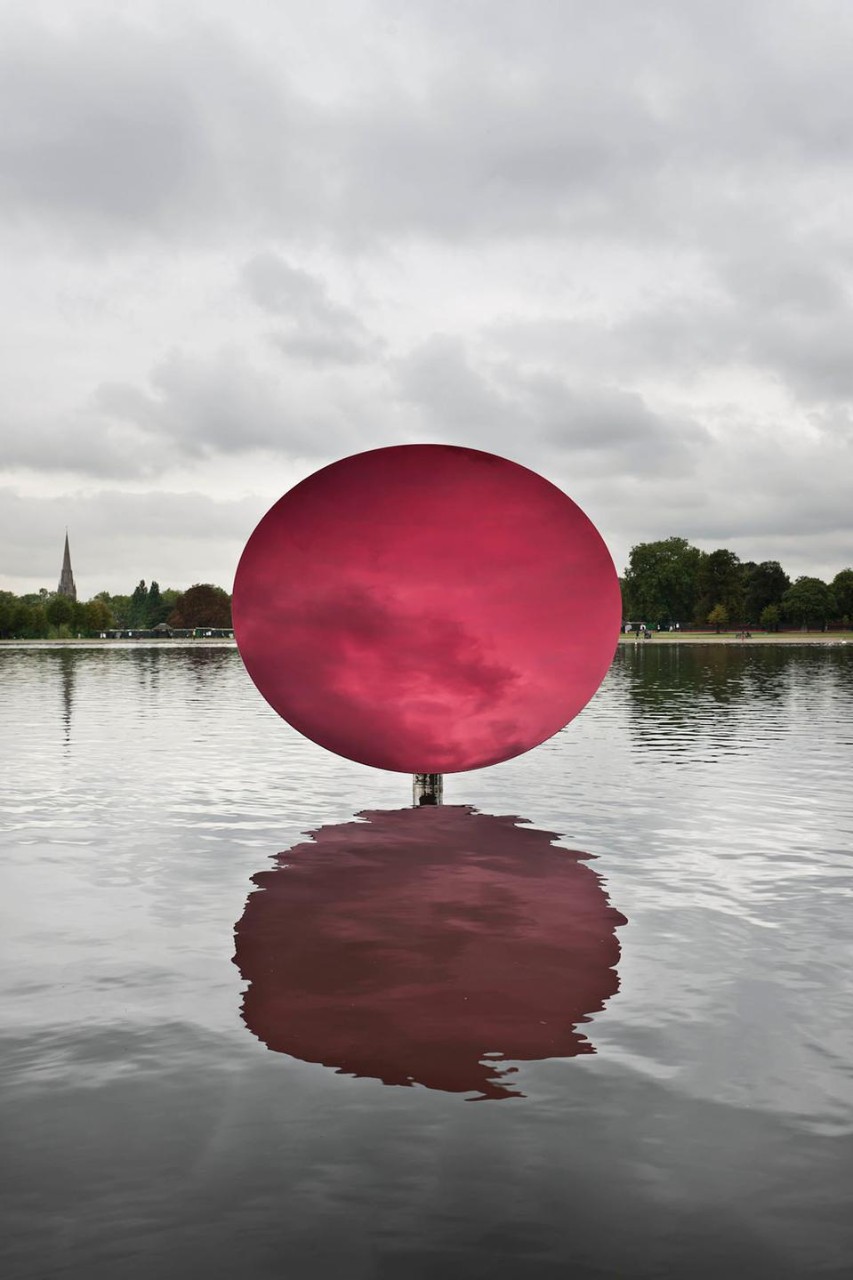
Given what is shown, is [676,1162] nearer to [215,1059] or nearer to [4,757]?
[215,1059]

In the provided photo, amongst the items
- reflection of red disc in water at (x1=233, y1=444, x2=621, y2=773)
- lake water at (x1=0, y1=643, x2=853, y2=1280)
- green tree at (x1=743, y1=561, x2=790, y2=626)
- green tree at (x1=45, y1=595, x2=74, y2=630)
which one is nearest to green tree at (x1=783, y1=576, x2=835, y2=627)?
green tree at (x1=743, y1=561, x2=790, y2=626)

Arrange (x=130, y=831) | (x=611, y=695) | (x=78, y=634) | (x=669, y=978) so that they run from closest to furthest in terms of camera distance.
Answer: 1. (x=669, y=978)
2. (x=130, y=831)
3. (x=611, y=695)
4. (x=78, y=634)

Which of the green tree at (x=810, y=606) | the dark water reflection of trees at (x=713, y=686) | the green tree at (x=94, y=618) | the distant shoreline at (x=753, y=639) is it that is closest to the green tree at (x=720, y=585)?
the green tree at (x=810, y=606)

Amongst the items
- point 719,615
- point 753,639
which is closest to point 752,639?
point 753,639

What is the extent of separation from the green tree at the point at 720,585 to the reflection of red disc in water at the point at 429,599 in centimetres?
16304

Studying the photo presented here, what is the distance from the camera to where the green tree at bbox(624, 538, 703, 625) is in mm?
172375

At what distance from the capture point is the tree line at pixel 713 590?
161 m

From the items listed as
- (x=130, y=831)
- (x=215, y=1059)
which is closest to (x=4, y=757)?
(x=130, y=831)

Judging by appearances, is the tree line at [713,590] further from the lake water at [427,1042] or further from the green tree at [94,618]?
the lake water at [427,1042]

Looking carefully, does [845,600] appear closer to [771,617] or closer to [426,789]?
[771,617]

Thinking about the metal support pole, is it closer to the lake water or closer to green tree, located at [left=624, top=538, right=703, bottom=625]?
the lake water

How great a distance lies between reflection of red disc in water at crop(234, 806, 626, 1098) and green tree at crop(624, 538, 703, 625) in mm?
165080

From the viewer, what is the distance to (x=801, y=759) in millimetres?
17406

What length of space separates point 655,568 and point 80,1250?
572ft
